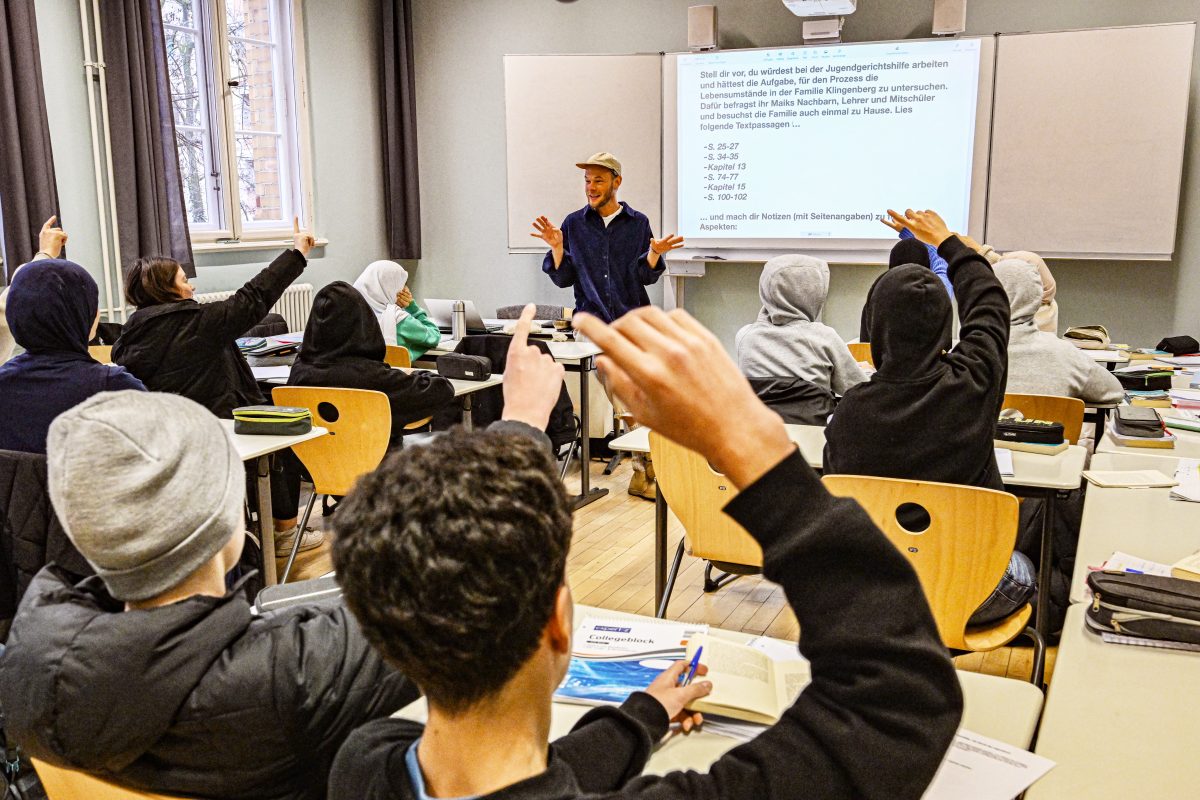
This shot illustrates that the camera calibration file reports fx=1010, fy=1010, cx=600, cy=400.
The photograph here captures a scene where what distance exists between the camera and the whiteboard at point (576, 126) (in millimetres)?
6418

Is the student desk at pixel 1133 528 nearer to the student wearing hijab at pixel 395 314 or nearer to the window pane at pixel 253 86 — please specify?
the student wearing hijab at pixel 395 314

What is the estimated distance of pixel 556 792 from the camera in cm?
75

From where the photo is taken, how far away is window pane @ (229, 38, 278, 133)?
6.23m

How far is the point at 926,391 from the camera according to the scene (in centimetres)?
228

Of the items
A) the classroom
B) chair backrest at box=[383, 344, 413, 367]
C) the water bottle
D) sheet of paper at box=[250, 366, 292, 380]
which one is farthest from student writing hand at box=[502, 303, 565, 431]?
the water bottle

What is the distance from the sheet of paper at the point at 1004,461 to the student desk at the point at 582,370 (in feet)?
7.29

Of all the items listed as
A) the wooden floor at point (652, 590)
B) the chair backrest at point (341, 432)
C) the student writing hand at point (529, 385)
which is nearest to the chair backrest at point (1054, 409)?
the wooden floor at point (652, 590)

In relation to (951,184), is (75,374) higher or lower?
lower

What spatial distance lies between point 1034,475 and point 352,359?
2.42 metres

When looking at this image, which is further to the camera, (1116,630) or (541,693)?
(1116,630)

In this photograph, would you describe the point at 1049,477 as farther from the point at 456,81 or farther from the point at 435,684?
the point at 456,81

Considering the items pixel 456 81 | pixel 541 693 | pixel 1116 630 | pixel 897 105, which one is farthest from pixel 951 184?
pixel 541 693

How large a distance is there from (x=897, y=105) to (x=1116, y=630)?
15.9ft

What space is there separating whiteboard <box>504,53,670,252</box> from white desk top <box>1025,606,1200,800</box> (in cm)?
524
